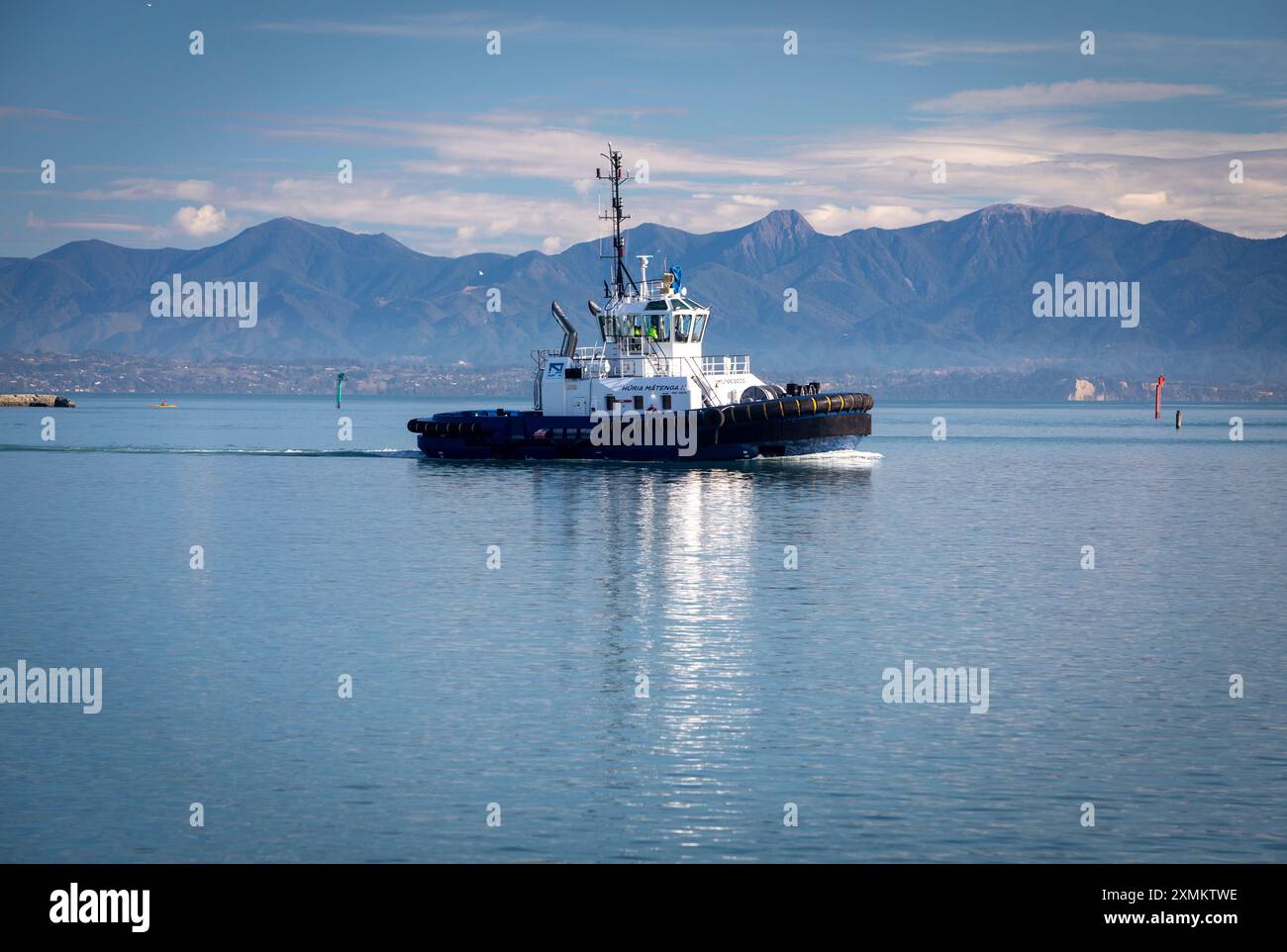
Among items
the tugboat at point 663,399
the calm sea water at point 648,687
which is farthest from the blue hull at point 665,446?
the calm sea water at point 648,687

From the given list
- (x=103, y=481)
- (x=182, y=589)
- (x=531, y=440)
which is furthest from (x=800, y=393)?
(x=182, y=589)

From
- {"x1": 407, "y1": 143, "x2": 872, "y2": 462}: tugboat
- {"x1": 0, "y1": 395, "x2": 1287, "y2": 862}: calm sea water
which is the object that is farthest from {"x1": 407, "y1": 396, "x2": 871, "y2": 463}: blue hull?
{"x1": 0, "y1": 395, "x2": 1287, "y2": 862}: calm sea water

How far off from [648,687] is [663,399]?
47609 mm

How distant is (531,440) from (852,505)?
21.9 meters

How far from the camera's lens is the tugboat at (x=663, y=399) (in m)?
69.7

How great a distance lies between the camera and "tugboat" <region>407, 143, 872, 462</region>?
69.7 m

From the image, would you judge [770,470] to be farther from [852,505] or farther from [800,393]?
[852,505]

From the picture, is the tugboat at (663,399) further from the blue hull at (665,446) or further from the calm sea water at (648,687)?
the calm sea water at (648,687)

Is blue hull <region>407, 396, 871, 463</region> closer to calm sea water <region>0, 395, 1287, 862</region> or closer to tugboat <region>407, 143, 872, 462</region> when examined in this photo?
tugboat <region>407, 143, 872, 462</region>

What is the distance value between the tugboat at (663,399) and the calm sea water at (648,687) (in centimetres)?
1306

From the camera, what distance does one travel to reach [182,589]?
36656mm

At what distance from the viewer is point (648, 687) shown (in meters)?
24.5

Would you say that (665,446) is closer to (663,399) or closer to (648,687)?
(663,399)
